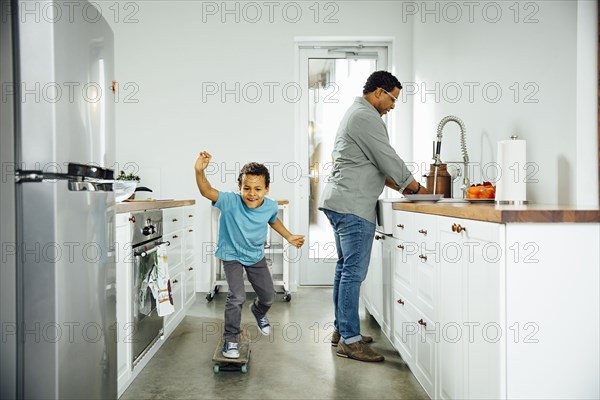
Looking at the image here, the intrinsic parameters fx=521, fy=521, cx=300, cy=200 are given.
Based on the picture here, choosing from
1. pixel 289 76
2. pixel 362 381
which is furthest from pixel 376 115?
pixel 289 76

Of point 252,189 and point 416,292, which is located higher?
point 252,189

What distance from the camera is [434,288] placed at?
1946mm

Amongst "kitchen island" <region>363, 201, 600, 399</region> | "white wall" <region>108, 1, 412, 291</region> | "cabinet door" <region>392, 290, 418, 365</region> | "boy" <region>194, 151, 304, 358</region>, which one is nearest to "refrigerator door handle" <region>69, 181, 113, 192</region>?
"boy" <region>194, 151, 304, 358</region>

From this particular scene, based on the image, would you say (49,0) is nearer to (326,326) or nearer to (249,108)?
(326,326)

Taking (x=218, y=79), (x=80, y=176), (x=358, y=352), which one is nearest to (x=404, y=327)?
(x=358, y=352)

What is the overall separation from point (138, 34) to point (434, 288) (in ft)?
11.9

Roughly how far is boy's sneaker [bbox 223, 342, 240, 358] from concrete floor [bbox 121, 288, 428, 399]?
8cm

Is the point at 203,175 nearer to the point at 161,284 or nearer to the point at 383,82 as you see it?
the point at 161,284

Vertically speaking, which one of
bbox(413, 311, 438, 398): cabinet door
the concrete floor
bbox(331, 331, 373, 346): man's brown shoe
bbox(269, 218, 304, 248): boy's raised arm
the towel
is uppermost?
bbox(269, 218, 304, 248): boy's raised arm

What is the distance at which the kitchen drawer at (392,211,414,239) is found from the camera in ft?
7.68

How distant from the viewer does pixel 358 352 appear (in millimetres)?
2598

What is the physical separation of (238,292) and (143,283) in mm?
441

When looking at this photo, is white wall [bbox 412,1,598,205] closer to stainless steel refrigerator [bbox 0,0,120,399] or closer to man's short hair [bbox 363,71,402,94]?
man's short hair [bbox 363,71,402,94]

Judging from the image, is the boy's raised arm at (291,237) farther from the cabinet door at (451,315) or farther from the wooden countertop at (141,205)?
the cabinet door at (451,315)
